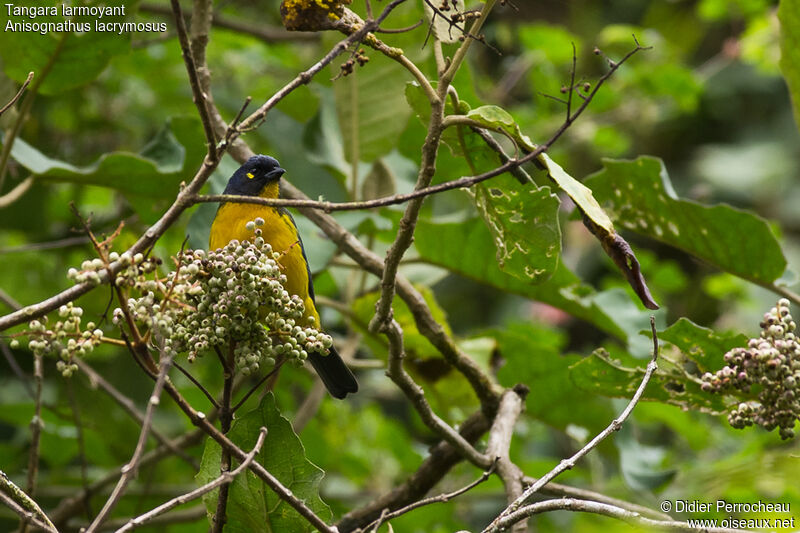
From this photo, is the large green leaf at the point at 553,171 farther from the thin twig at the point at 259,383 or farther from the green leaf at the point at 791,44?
the green leaf at the point at 791,44

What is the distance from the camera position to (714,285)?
16.4 ft

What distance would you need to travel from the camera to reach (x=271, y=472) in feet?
6.76

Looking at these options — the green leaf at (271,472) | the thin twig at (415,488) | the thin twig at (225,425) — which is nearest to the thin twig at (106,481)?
the thin twig at (415,488)

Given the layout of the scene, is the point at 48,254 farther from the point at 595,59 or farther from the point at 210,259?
the point at 595,59

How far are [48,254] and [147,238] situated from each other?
3408 millimetres

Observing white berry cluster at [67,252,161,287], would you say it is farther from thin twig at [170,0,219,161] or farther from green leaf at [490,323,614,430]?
green leaf at [490,323,614,430]

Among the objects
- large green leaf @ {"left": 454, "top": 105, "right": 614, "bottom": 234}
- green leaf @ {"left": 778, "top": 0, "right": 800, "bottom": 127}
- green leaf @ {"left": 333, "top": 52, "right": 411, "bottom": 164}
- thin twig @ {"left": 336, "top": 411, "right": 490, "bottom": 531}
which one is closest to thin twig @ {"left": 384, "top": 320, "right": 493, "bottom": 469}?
thin twig @ {"left": 336, "top": 411, "right": 490, "bottom": 531}

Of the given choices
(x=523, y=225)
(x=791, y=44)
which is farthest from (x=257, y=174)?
(x=791, y=44)

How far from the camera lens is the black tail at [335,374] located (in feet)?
9.58

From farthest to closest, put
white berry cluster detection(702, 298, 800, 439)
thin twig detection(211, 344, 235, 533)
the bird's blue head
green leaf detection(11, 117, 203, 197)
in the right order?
green leaf detection(11, 117, 203, 197), the bird's blue head, white berry cluster detection(702, 298, 800, 439), thin twig detection(211, 344, 235, 533)

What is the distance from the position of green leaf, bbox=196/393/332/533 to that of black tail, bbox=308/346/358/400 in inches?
33.1

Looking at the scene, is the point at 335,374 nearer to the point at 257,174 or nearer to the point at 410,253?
the point at 257,174

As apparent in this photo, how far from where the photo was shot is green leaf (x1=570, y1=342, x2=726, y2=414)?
2.61 metres

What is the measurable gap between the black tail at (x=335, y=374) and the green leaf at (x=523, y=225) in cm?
86
